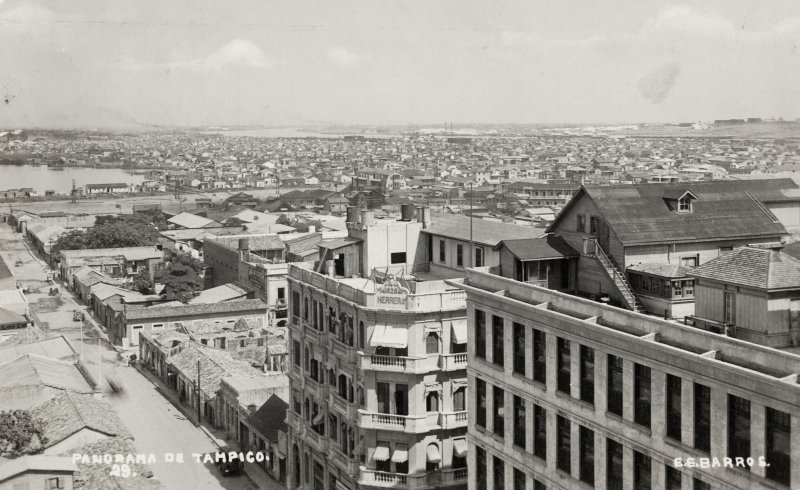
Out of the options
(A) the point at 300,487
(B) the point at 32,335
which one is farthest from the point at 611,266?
(B) the point at 32,335

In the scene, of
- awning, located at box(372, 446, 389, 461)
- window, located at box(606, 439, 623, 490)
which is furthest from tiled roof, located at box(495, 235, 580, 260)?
awning, located at box(372, 446, 389, 461)

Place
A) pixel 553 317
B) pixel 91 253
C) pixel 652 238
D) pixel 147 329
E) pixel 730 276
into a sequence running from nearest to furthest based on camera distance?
1. pixel 730 276
2. pixel 553 317
3. pixel 652 238
4. pixel 147 329
5. pixel 91 253

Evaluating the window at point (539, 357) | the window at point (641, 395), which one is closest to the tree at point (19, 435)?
the window at point (539, 357)

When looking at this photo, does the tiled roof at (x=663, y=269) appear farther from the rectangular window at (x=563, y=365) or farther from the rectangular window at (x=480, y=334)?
the rectangular window at (x=480, y=334)

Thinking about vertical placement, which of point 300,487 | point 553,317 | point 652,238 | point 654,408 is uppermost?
point 652,238

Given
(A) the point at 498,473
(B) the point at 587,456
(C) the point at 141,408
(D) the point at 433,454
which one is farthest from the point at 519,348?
(C) the point at 141,408

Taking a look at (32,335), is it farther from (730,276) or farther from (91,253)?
(730,276)

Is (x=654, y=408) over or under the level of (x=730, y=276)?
under

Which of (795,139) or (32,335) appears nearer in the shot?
(32,335)
